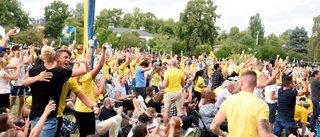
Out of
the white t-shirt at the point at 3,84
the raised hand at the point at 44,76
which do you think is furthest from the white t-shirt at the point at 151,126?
the raised hand at the point at 44,76

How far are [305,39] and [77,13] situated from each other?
57944mm

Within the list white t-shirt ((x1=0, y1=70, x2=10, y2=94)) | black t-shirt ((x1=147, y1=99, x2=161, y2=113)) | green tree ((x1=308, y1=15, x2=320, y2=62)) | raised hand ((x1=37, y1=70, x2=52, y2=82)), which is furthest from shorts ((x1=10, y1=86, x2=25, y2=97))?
green tree ((x1=308, y1=15, x2=320, y2=62))

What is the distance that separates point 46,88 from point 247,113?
2.25m

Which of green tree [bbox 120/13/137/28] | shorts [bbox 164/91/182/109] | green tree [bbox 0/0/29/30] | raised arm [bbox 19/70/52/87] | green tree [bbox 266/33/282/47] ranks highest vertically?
green tree [bbox 120/13/137/28]

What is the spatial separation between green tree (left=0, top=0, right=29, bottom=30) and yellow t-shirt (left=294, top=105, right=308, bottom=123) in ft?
201

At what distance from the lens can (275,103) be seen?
9.09 m

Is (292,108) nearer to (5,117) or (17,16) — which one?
(5,117)

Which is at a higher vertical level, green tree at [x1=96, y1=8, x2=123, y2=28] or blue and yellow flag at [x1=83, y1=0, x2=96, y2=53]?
green tree at [x1=96, y1=8, x2=123, y2=28]

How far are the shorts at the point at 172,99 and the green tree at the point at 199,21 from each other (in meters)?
55.6

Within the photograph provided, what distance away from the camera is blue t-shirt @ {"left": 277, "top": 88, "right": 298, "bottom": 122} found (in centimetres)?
778

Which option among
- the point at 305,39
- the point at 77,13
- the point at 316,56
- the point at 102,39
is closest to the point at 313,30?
the point at 316,56

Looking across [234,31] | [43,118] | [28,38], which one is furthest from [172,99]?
[234,31]

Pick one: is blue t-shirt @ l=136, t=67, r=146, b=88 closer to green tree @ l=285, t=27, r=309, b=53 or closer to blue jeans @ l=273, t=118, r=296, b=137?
blue jeans @ l=273, t=118, r=296, b=137

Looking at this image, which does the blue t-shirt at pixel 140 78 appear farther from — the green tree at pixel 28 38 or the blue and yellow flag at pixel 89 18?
the green tree at pixel 28 38
